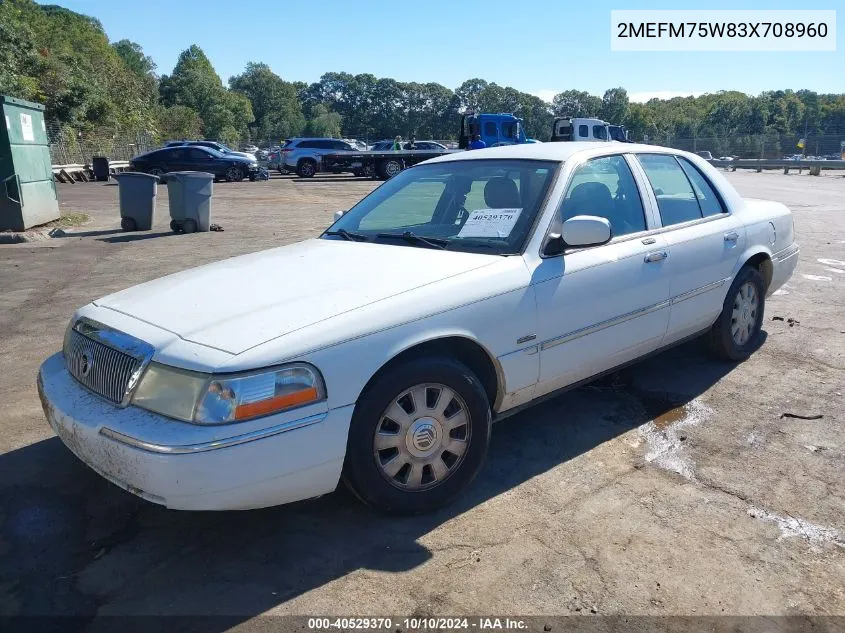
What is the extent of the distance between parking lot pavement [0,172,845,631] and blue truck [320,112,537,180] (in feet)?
83.2

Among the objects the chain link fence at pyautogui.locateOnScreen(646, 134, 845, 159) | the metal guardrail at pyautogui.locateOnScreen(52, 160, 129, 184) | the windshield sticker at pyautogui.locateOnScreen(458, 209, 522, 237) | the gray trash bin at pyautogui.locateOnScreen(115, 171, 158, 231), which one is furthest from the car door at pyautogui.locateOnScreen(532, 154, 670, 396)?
the chain link fence at pyautogui.locateOnScreen(646, 134, 845, 159)

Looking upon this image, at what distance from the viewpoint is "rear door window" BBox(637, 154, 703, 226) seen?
440cm

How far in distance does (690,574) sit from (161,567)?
212 centimetres

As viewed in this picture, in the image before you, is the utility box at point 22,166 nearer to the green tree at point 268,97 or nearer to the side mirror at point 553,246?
the side mirror at point 553,246

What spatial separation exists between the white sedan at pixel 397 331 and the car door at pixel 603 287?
0.04 feet

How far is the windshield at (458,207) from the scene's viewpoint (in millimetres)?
3648

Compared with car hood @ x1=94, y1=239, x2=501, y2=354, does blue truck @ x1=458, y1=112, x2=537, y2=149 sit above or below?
above

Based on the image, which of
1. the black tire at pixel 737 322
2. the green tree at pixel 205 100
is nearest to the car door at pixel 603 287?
the black tire at pixel 737 322

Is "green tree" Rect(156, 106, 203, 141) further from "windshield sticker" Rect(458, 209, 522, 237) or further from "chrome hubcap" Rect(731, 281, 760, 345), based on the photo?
"windshield sticker" Rect(458, 209, 522, 237)

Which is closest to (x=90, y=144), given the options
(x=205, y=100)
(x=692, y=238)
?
(x=692, y=238)

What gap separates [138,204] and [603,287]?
452 inches

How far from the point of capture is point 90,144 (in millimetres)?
37969

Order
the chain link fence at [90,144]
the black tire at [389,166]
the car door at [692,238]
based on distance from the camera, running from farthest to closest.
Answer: the chain link fence at [90,144], the black tire at [389,166], the car door at [692,238]

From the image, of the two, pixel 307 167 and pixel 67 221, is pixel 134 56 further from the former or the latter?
pixel 67 221
